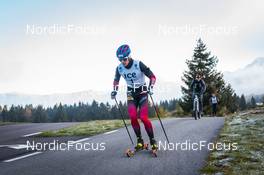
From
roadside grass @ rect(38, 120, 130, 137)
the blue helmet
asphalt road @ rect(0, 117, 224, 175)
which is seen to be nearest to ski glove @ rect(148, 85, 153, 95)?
the blue helmet

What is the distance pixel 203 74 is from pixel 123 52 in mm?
41626

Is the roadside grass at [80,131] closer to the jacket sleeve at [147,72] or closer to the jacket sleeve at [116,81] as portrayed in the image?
the jacket sleeve at [116,81]

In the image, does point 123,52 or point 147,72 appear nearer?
point 123,52

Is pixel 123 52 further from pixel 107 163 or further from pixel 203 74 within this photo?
pixel 203 74

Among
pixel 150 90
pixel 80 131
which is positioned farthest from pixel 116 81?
pixel 80 131

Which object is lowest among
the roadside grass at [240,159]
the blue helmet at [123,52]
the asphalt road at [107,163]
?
the asphalt road at [107,163]

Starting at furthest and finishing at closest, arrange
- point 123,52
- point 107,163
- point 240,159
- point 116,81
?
1. point 116,81
2. point 123,52
3. point 107,163
4. point 240,159

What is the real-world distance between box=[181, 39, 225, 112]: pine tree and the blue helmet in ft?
126

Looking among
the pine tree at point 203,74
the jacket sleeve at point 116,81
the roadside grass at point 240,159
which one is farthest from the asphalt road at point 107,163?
the pine tree at point 203,74

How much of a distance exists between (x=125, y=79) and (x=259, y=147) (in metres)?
3.64

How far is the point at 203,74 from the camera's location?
47875 millimetres

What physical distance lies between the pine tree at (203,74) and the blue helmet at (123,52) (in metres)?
38.4

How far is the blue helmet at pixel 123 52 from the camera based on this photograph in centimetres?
778

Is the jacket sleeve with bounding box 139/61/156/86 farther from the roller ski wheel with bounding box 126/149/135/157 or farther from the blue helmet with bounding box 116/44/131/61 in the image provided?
the roller ski wheel with bounding box 126/149/135/157
